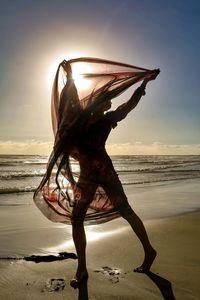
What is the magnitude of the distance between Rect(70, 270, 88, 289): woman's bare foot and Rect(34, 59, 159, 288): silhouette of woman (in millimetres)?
11

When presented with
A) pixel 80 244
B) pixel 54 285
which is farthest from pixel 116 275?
pixel 54 285

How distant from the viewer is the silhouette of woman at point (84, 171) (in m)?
4.44

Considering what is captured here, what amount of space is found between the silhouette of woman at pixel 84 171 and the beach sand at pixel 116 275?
0.77ft

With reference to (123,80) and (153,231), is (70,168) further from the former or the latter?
(153,231)

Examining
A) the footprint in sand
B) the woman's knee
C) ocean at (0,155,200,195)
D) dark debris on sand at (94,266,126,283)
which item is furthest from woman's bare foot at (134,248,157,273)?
ocean at (0,155,200,195)

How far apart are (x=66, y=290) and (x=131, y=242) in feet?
7.18

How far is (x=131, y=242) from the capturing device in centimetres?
602

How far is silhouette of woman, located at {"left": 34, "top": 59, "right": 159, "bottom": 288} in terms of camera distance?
4.44 meters

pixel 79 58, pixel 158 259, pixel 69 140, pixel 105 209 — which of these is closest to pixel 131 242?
pixel 158 259

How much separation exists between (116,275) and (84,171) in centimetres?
120

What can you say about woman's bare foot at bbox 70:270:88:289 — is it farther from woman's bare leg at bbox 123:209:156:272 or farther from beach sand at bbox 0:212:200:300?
woman's bare leg at bbox 123:209:156:272

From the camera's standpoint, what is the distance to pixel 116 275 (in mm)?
4418

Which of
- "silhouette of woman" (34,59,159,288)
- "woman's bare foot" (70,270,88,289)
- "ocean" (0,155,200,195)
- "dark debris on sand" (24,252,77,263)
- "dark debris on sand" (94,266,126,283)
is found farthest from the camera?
"ocean" (0,155,200,195)

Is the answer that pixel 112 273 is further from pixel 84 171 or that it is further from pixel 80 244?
pixel 84 171
